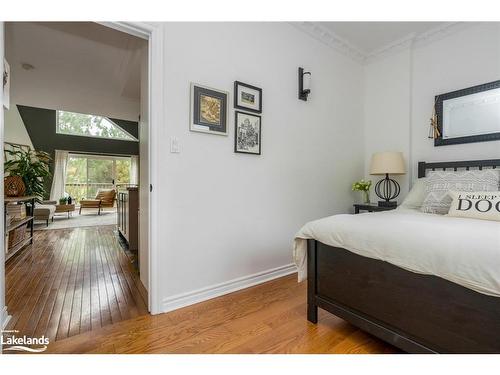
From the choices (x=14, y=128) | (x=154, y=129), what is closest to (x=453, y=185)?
(x=154, y=129)

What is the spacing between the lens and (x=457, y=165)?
2561 mm

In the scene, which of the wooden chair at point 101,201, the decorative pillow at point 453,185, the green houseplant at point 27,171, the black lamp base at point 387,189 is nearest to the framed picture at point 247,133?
the decorative pillow at point 453,185

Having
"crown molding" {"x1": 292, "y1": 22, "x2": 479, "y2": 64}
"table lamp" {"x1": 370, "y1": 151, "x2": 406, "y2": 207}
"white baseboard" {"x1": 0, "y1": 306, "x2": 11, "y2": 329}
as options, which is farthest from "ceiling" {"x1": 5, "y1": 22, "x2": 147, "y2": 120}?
"table lamp" {"x1": 370, "y1": 151, "x2": 406, "y2": 207}

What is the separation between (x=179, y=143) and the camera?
1867mm

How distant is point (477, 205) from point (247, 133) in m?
1.77

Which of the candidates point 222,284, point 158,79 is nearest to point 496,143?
point 222,284

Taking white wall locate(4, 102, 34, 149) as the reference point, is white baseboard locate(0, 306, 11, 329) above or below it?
below

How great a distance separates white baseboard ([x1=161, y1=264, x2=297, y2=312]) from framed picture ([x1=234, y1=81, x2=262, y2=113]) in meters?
1.51

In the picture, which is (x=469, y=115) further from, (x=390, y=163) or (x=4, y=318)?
(x=4, y=318)

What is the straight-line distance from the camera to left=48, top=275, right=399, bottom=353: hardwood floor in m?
1.38

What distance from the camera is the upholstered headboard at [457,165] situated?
2373 mm

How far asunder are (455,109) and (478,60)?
1.62 feet

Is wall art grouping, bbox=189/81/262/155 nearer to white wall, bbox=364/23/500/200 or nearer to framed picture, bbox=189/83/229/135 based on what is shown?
framed picture, bbox=189/83/229/135

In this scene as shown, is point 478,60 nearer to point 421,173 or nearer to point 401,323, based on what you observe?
point 421,173
